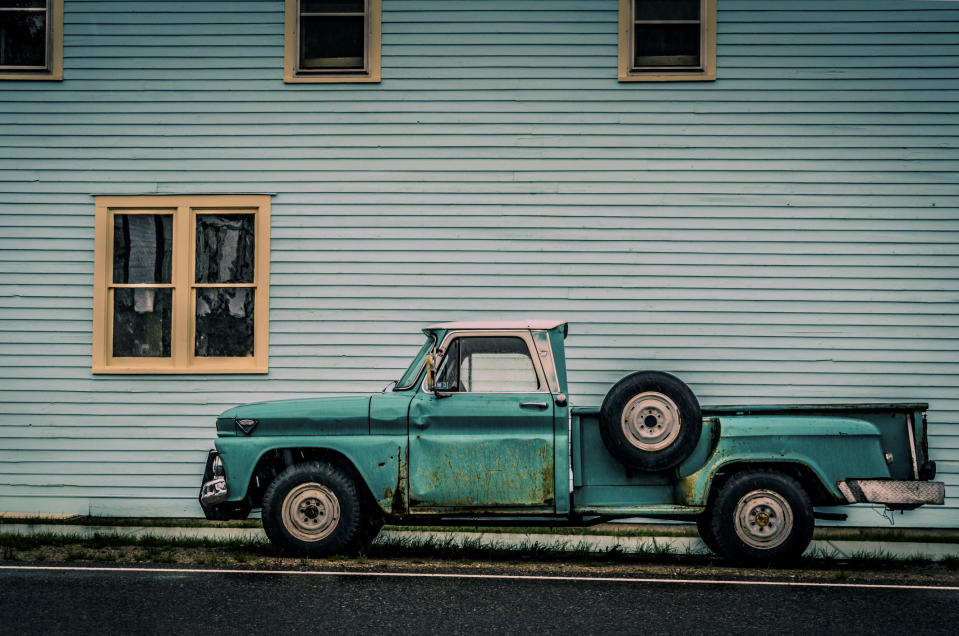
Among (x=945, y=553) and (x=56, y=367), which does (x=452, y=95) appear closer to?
(x=56, y=367)

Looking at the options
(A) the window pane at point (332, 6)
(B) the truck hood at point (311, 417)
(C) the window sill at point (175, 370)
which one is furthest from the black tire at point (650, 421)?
(A) the window pane at point (332, 6)

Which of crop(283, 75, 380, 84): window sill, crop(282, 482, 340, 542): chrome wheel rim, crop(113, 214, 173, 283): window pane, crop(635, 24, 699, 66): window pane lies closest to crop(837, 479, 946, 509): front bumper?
crop(282, 482, 340, 542): chrome wheel rim

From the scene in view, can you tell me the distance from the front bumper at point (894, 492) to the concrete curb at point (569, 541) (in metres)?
1.20

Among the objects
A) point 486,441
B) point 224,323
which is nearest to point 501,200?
point 224,323

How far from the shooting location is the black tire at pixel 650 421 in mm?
7758

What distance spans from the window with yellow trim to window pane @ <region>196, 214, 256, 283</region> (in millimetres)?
11

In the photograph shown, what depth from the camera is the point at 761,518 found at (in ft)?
25.6

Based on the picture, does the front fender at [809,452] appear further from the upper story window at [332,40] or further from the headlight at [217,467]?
the upper story window at [332,40]

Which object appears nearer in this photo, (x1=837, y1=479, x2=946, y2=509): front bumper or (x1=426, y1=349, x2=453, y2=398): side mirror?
(x1=837, y1=479, x2=946, y2=509): front bumper

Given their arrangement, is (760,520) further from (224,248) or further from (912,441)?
(224,248)

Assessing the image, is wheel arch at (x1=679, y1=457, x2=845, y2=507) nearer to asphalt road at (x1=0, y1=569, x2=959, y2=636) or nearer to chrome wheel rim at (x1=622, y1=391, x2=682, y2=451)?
chrome wheel rim at (x1=622, y1=391, x2=682, y2=451)

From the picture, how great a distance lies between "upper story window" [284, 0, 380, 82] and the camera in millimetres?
11086

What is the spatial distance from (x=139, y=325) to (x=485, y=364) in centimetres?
484

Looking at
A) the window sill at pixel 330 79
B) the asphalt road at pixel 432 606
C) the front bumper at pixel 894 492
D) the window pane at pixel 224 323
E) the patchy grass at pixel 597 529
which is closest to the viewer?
the asphalt road at pixel 432 606
